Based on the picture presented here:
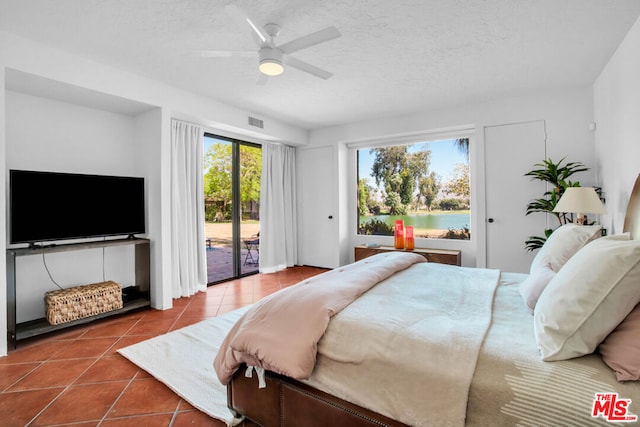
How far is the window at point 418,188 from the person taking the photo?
15.5 ft

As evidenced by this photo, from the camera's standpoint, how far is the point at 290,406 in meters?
1.45

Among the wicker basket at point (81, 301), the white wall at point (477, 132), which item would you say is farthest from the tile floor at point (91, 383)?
the white wall at point (477, 132)

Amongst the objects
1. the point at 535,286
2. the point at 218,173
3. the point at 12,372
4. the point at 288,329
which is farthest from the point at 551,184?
the point at 12,372

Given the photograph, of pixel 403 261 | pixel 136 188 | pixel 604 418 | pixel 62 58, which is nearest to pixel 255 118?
pixel 136 188

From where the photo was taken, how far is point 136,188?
3520 millimetres

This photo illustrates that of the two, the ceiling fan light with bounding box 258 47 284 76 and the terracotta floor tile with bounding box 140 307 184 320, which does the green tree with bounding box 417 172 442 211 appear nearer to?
the ceiling fan light with bounding box 258 47 284 76

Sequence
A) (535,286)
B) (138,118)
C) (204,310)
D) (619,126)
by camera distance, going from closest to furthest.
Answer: (535,286) → (619,126) → (204,310) → (138,118)

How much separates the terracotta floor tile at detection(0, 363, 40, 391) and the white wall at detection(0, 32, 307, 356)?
0.91ft

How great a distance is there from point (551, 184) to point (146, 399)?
4660 mm

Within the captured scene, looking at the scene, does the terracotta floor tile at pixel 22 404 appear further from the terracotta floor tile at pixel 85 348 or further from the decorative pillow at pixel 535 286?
the decorative pillow at pixel 535 286

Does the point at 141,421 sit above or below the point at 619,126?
below

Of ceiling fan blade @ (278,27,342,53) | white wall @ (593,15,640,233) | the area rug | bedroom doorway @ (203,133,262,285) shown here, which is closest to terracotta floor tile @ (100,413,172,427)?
the area rug

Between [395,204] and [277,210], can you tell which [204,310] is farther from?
[395,204]

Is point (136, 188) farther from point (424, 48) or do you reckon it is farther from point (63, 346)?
point (424, 48)
